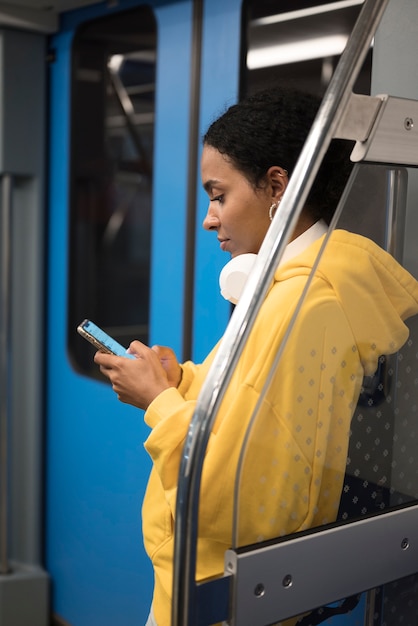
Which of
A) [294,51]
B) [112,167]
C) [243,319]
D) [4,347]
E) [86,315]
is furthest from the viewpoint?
[112,167]

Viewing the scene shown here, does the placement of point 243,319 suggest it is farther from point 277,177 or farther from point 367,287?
point 277,177

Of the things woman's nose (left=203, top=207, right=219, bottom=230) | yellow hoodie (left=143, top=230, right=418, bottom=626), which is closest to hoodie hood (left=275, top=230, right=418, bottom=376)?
yellow hoodie (left=143, top=230, right=418, bottom=626)

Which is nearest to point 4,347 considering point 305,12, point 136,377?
point 305,12

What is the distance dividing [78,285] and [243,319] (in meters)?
2.24

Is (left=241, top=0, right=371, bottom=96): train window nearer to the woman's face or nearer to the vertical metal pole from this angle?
the woman's face

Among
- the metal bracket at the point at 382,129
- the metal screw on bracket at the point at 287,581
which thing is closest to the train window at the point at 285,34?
the metal bracket at the point at 382,129

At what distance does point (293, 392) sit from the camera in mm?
1271

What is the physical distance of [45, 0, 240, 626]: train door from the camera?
2.50m

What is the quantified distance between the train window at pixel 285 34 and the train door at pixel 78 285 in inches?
2.0

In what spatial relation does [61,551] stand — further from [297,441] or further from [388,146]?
[388,146]

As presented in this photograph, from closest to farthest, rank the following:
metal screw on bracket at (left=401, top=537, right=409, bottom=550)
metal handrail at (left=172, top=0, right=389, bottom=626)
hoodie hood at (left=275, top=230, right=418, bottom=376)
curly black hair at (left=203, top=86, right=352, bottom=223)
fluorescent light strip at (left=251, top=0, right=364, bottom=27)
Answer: metal handrail at (left=172, top=0, right=389, bottom=626)
hoodie hood at (left=275, top=230, right=418, bottom=376)
metal screw on bracket at (left=401, top=537, right=409, bottom=550)
curly black hair at (left=203, top=86, right=352, bottom=223)
fluorescent light strip at (left=251, top=0, right=364, bottom=27)

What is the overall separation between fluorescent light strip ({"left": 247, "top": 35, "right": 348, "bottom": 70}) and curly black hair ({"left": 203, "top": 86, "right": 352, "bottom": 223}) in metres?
0.77

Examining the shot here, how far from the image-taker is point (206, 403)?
1094 millimetres

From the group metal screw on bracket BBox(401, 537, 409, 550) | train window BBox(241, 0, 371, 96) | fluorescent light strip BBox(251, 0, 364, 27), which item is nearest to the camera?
metal screw on bracket BBox(401, 537, 409, 550)
